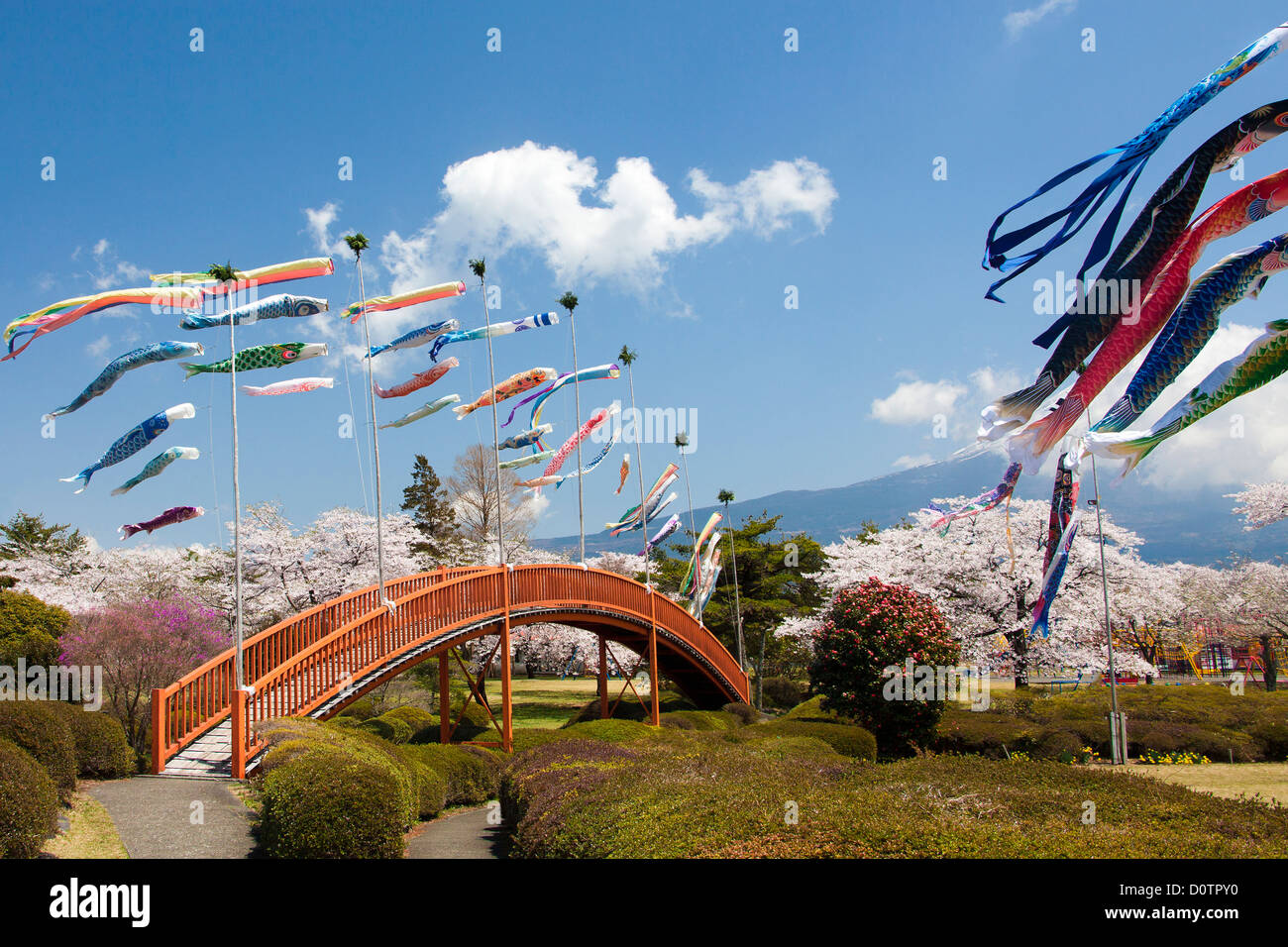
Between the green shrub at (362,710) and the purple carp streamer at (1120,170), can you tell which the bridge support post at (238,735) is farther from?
the green shrub at (362,710)

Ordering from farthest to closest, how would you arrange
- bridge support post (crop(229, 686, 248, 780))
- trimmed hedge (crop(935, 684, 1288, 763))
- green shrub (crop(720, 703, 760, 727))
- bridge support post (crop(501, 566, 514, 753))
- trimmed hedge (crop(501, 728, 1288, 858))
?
1. green shrub (crop(720, 703, 760, 727))
2. trimmed hedge (crop(935, 684, 1288, 763))
3. bridge support post (crop(501, 566, 514, 753))
4. bridge support post (crop(229, 686, 248, 780))
5. trimmed hedge (crop(501, 728, 1288, 858))

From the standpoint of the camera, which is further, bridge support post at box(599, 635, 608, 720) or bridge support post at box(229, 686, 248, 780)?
bridge support post at box(599, 635, 608, 720)

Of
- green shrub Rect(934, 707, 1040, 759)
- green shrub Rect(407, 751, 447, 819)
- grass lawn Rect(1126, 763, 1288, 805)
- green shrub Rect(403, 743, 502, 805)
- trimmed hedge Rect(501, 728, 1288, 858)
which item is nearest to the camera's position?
trimmed hedge Rect(501, 728, 1288, 858)

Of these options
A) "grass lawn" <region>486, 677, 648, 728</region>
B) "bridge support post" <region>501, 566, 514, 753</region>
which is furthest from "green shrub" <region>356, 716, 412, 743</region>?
"grass lawn" <region>486, 677, 648, 728</region>

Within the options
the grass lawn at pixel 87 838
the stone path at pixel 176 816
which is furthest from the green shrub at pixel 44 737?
the stone path at pixel 176 816

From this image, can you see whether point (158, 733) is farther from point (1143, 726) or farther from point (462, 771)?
point (1143, 726)

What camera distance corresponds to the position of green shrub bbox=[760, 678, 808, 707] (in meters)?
36.0

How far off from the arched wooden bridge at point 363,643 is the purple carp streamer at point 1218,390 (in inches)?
430

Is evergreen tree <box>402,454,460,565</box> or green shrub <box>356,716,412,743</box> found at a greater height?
evergreen tree <box>402,454,460,565</box>

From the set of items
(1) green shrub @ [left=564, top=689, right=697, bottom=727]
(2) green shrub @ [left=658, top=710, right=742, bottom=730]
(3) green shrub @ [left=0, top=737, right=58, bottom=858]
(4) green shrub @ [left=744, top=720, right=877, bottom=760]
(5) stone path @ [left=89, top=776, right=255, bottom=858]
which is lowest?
(1) green shrub @ [left=564, top=689, right=697, bottom=727]

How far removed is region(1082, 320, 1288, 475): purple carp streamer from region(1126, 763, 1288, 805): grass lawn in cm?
1096

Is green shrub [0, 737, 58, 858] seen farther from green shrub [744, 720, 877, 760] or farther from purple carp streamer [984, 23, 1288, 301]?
green shrub [744, 720, 877, 760]

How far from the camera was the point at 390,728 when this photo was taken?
21516 millimetres

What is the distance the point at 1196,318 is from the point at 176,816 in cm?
1075
